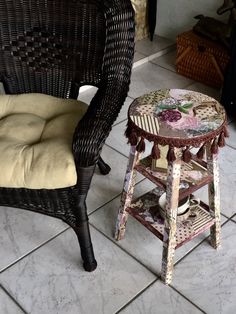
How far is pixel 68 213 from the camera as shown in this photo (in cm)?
139

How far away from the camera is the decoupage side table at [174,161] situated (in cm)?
122

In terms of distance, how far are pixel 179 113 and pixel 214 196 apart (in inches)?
13.3

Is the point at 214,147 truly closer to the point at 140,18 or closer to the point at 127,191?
the point at 127,191

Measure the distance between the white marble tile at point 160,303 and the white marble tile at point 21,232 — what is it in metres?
0.42

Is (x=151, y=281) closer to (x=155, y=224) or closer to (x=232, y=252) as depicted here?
(x=155, y=224)

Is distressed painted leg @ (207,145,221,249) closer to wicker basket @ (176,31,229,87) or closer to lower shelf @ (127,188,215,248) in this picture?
lower shelf @ (127,188,215,248)

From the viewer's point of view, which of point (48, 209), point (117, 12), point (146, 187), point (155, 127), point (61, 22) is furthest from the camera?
point (146, 187)

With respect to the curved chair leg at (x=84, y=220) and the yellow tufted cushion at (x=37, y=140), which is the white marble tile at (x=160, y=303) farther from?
the yellow tufted cushion at (x=37, y=140)

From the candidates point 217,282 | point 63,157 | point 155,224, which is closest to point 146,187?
point 155,224

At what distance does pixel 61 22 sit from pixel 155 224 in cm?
80

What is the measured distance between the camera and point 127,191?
1445 millimetres

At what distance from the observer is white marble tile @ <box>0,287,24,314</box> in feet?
4.48

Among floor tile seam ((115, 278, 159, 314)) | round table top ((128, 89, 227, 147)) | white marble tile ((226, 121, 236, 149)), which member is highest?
round table top ((128, 89, 227, 147))

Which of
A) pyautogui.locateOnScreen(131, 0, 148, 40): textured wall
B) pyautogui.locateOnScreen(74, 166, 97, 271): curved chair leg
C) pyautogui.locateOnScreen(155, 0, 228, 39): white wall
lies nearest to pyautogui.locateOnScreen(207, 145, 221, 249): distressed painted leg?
pyautogui.locateOnScreen(74, 166, 97, 271): curved chair leg
